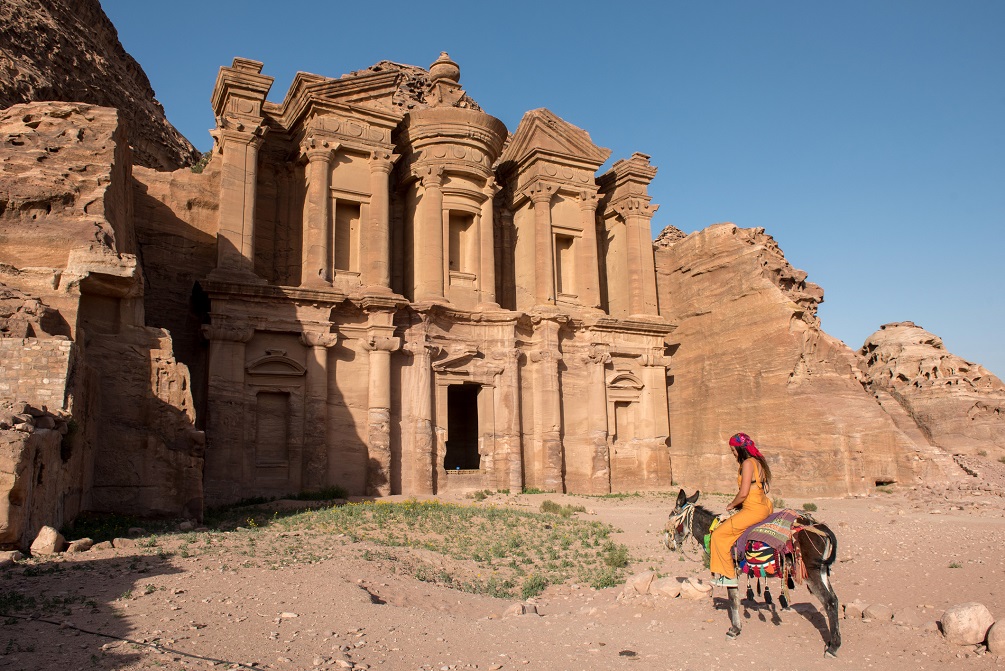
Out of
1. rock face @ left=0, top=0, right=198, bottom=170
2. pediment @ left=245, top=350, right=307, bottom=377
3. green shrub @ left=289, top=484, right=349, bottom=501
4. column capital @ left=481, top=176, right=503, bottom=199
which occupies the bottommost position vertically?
green shrub @ left=289, top=484, right=349, bottom=501

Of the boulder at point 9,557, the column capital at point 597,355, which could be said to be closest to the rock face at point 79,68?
the boulder at point 9,557

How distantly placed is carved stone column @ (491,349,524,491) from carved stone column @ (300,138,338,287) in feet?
19.6

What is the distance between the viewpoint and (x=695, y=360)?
88.4ft

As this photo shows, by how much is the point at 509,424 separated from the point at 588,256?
287 inches

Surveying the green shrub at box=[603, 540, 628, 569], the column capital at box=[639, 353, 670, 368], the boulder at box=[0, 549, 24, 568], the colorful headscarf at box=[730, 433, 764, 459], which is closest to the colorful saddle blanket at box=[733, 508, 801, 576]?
the colorful headscarf at box=[730, 433, 764, 459]

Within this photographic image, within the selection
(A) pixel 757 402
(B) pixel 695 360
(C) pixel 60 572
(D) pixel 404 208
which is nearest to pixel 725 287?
(B) pixel 695 360

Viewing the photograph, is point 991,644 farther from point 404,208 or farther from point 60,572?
point 404,208

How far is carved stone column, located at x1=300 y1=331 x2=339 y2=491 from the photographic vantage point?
66.7 feet

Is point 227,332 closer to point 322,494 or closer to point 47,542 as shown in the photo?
point 322,494

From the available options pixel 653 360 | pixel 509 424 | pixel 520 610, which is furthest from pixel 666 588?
pixel 653 360

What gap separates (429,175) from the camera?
956 inches

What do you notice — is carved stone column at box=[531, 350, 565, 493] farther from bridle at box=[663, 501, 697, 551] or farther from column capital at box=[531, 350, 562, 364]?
bridle at box=[663, 501, 697, 551]

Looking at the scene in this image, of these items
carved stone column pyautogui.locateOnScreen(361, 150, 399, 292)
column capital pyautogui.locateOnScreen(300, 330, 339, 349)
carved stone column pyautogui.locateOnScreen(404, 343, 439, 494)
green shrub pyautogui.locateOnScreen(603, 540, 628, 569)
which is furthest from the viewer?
carved stone column pyautogui.locateOnScreen(361, 150, 399, 292)

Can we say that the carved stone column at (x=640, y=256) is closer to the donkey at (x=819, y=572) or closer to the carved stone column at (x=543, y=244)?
the carved stone column at (x=543, y=244)
